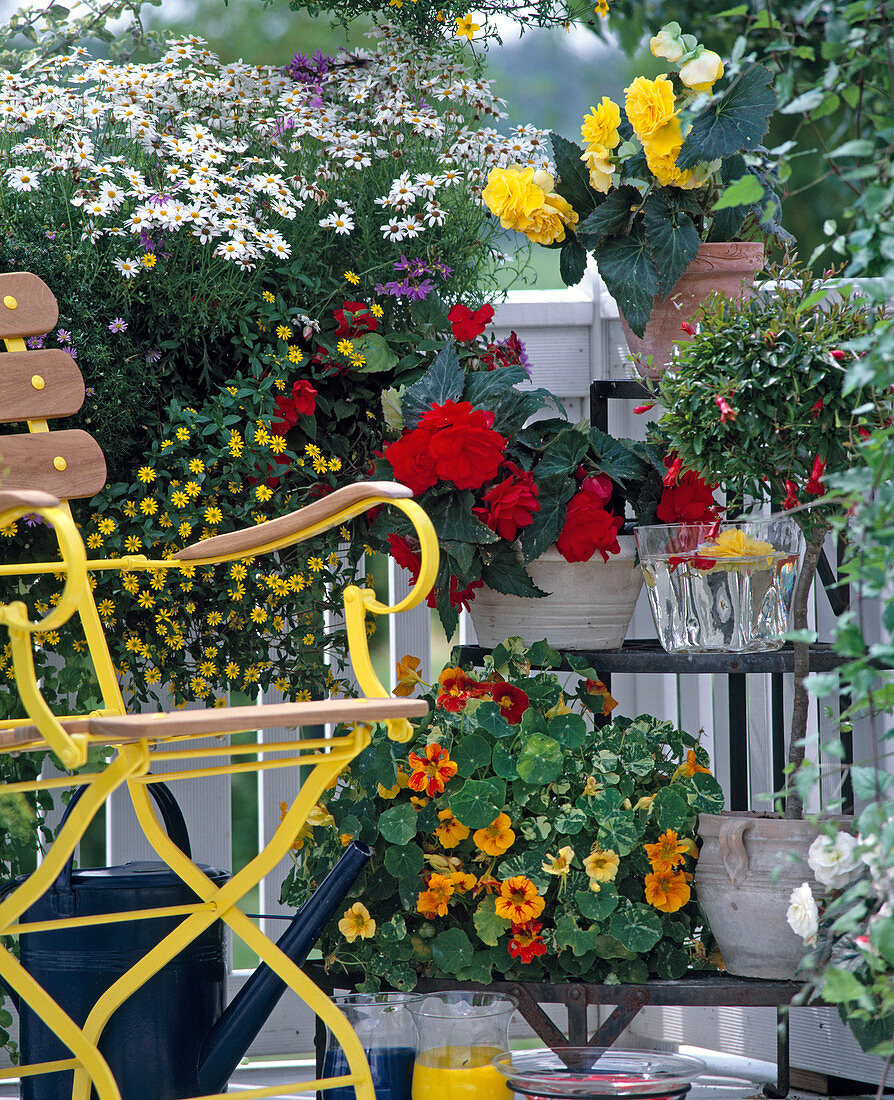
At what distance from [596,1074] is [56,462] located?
1.06 meters

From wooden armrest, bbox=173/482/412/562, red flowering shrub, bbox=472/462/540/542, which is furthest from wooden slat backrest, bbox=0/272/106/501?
red flowering shrub, bbox=472/462/540/542

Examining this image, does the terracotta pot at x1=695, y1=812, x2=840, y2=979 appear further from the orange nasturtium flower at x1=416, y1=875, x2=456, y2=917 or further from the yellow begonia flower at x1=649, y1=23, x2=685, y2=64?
the yellow begonia flower at x1=649, y1=23, x2=685, y2=64

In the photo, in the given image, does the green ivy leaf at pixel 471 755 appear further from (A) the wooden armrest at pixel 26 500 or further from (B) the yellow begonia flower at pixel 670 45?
(B) the yellow begonia flower at pixel 670 45

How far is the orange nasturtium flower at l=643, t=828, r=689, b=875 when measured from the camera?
1.57 metres

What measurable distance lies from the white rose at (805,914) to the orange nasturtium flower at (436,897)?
452 mm

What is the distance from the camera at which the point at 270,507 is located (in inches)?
74.4

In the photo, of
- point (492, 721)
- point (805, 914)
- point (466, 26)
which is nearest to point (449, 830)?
point (492, 721)

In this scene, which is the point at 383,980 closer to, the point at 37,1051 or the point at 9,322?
the point at 37,1051

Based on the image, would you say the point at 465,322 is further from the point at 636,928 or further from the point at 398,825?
the point at 636,928

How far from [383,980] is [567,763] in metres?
0.41

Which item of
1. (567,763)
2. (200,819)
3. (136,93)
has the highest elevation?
(136,93)

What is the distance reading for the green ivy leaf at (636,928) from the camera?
1.51 m

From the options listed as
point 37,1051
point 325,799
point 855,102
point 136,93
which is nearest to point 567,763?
point 325,799

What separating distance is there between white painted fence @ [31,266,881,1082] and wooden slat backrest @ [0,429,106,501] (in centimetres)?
75
